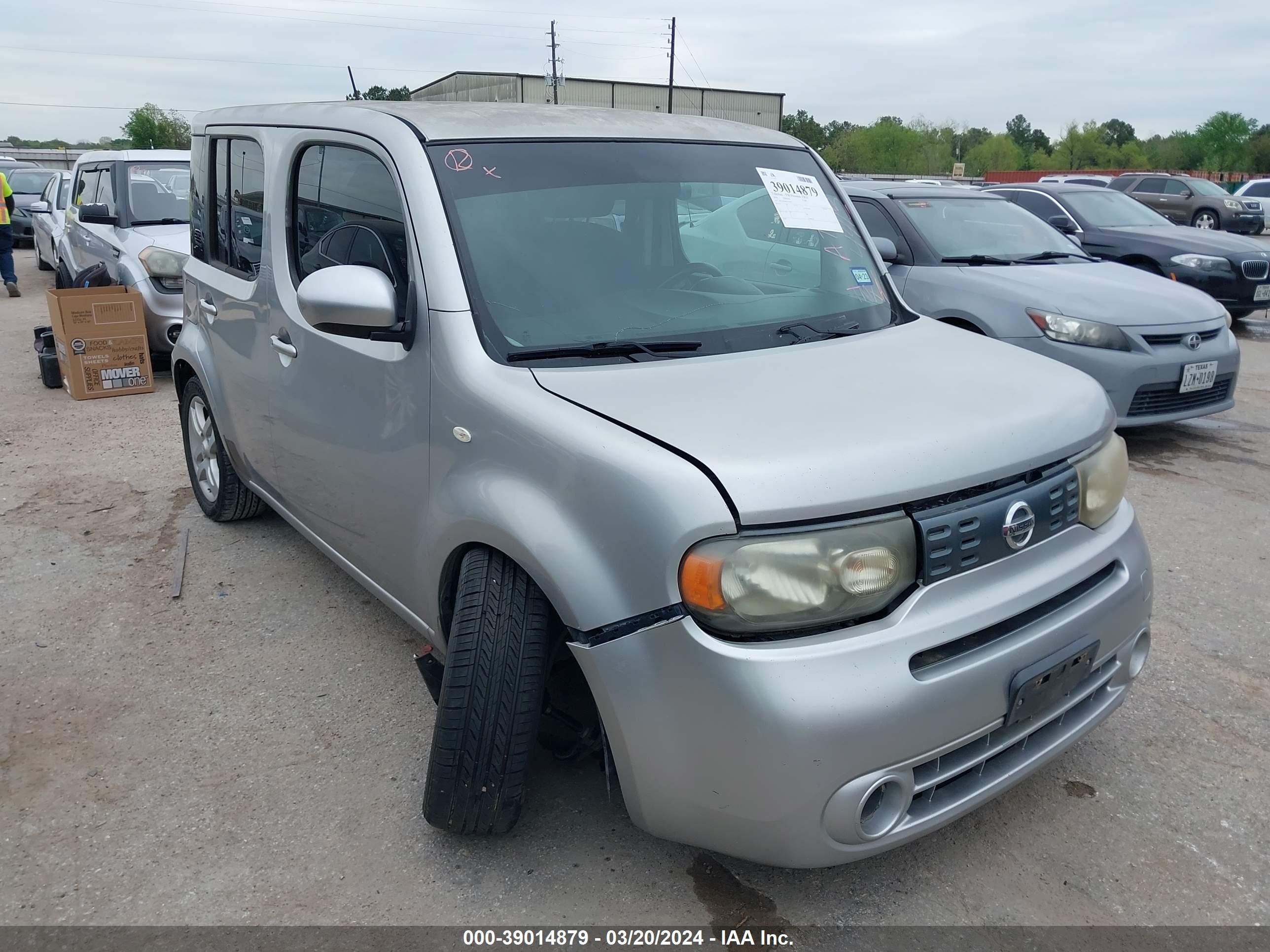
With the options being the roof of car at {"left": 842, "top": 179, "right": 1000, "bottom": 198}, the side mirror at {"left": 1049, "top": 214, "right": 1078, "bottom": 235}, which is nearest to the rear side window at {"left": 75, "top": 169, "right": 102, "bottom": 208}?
the roof of car at {"left": 842, "top": 179, "right": 1000, "bottom": 198}

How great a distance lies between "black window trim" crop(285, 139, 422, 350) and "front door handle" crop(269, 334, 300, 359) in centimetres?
19

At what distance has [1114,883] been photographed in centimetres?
236

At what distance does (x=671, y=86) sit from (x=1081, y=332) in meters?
46.6

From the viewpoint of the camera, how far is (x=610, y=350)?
2.48 m

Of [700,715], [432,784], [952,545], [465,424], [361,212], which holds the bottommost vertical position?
[432,784]

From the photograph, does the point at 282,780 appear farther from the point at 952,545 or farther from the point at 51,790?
the point at 952,545

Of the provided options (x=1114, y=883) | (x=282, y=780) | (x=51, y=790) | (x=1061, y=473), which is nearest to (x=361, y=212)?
(x=282, y=780)

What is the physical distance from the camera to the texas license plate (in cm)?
591

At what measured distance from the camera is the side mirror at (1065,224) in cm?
1008

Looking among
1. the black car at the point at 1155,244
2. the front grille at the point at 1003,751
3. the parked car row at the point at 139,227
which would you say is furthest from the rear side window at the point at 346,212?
the black car at the point at 1155,244

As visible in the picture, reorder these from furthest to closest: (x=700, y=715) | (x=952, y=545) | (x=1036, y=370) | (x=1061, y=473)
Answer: (x=1036, y=370) < (x=1061, y=473) < (x=952, y=545) < (x=700, y=715)

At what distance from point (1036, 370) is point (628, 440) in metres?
1.30

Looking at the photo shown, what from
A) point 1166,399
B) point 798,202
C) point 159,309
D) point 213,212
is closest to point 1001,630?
point 798,202

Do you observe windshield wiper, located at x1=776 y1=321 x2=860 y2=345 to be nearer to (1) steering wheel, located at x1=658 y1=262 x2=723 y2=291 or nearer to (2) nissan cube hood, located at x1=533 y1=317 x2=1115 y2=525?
(2) nissan cube hood, located at x1=533 y1=317 x2=1115 y2=525
